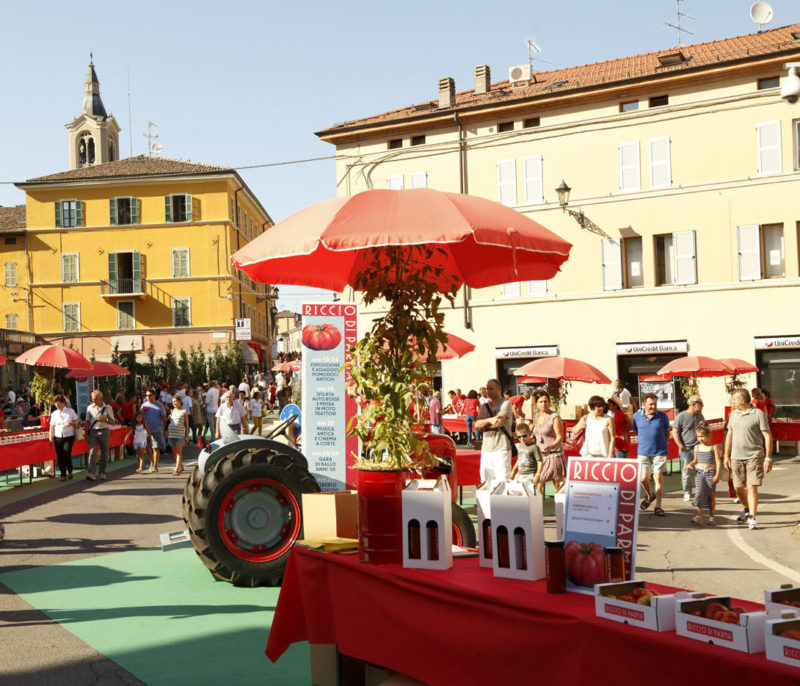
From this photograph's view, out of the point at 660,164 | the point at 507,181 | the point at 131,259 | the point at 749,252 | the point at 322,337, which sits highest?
the point at 131,259

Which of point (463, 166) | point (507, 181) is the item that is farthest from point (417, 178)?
point (507, 181)

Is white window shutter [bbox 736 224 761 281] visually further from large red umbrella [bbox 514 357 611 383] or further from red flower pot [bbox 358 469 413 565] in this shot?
red flower pot [bbox 358 469 413 565]

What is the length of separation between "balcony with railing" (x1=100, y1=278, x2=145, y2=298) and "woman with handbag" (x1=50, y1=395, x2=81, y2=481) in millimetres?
36441

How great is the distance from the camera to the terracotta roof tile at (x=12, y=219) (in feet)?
187

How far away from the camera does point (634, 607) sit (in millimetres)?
3410

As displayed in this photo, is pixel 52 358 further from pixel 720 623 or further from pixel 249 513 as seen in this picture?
pixel 720 623

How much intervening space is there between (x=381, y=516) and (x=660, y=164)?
27616mm

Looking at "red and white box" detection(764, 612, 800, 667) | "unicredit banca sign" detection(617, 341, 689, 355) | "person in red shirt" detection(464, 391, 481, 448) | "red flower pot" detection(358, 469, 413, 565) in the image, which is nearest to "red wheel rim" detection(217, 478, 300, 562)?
"red flower pot" detection(358, 469, 413, 565)

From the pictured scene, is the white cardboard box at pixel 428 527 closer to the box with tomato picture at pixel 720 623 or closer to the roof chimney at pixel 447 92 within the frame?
the box with tomato picture at pixel 720 623

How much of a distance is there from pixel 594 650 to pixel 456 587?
2.69ft

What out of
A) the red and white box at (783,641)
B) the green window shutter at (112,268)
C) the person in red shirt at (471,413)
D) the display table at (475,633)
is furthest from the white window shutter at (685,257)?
the green window shutter at (112,268)

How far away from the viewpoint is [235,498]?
8328 mm

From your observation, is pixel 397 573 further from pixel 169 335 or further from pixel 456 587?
pixel 169 335

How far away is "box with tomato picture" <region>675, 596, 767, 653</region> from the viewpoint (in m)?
3.04
